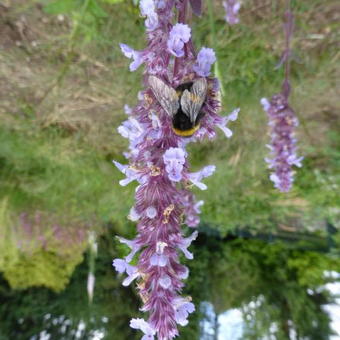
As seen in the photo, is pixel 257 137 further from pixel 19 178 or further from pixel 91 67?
pixel 19 178

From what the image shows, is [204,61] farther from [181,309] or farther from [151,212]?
[181,309]

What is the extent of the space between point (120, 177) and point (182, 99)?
253 cm

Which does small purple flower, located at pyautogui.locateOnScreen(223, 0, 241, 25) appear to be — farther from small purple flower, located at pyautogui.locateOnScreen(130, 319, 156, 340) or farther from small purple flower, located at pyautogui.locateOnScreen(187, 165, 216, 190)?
small purple flower, located at pyautogui.locateOnScreen(130, 319, 156, 340)

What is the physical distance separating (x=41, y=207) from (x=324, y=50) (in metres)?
3.05

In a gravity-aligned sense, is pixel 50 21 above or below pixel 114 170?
above

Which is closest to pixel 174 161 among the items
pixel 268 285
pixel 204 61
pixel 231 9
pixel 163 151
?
pixel 163 151

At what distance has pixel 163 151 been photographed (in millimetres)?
792

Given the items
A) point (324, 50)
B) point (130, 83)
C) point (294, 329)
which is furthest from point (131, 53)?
point (294, 329)

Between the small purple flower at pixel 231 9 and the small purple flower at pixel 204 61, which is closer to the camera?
the small purple flower at pixel 204 61

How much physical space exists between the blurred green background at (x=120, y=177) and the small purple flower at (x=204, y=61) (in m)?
0.55

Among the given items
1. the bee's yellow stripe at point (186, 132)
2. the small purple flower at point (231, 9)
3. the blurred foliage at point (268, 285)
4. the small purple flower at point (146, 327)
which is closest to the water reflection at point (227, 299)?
the blurred foliage at point (268, 285)

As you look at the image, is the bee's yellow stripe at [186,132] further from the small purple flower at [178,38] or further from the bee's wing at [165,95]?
the small purple flower at [178,38]

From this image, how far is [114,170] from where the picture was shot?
3.19m

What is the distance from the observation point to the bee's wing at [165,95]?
Result: 0.71m
